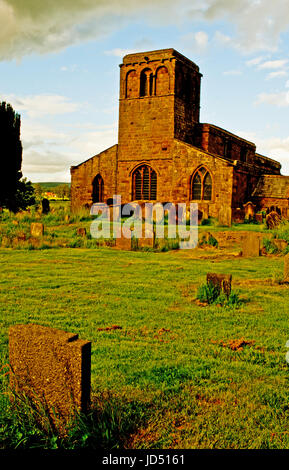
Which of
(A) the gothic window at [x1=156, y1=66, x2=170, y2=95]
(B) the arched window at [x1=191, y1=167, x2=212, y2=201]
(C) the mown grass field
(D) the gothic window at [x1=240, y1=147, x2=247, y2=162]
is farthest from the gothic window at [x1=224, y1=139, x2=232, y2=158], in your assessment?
(C) the mown grass field

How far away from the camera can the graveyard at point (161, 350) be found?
2.83 m

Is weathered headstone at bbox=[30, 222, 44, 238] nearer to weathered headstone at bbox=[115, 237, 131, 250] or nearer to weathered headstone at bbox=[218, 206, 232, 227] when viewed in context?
weathered headstone at bbox=[115, 237, 131, 250]

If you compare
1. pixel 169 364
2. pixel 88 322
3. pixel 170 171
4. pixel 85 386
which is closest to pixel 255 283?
pixel 88 322

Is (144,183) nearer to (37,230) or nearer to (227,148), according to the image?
(227,148)

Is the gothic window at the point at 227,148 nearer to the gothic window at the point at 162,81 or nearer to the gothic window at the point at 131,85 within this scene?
the gothic window at the point at 162,81

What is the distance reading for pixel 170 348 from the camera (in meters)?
4.52

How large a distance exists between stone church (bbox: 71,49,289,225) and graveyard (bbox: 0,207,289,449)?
1622 cm

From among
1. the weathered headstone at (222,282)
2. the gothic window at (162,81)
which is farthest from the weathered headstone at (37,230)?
the gothic window at (162,81)

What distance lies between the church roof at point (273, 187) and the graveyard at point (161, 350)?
66.4 feet

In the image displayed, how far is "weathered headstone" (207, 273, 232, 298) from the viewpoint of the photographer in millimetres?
6684

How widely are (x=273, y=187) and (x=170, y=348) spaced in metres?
27.9


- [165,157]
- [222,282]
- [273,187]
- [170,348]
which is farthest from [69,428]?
[273,187]

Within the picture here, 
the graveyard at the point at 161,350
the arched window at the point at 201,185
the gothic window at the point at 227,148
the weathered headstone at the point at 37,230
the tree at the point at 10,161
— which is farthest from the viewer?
the gothic window at the point at 227,148

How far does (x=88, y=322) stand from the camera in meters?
5.45
